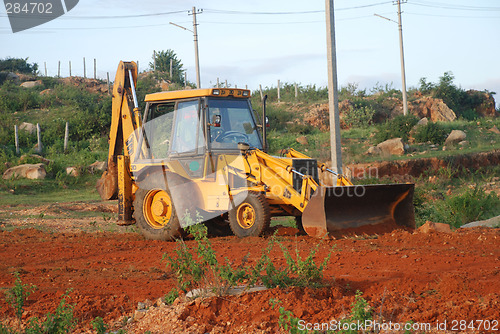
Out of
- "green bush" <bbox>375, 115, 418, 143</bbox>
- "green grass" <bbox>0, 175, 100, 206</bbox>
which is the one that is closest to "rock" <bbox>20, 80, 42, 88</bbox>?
"green grass" <bbox>0, 175, 100, 206</bbox>

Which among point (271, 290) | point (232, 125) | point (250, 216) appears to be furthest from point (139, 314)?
point (232, 125)

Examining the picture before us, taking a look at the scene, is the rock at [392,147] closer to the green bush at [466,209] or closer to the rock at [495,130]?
the rock at [495,130]

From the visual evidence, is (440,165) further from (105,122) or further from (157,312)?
(157,312)

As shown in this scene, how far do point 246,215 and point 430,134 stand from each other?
20.0m

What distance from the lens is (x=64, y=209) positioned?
645 inches

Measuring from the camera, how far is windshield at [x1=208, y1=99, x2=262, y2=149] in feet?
34.3

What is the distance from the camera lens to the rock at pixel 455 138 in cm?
2733

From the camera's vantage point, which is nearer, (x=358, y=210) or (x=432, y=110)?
(x=358, y=210)

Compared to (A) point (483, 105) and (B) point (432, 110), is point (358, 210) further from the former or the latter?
(A) point (483, 105)

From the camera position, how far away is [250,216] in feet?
33.3

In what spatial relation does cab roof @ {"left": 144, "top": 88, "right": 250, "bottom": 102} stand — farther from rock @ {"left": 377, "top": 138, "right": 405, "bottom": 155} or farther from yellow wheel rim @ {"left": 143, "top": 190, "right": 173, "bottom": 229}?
rock @ {"left": 377, "top": 138, "right": 405, "bottom": 155}

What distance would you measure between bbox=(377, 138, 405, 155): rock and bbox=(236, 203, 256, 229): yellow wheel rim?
1611 centimetres

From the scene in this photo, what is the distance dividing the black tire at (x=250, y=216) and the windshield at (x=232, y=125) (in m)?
1.08

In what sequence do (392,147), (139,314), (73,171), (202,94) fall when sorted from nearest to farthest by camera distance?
(139,314), (202,94), (73,171), (392,147)
